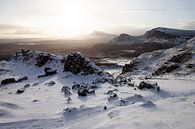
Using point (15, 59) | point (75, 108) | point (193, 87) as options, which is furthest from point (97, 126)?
point (15, 59)

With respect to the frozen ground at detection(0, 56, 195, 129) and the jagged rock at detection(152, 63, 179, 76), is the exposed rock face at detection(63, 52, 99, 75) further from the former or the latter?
the jagged rock at detection(152, 63, 179, 76)

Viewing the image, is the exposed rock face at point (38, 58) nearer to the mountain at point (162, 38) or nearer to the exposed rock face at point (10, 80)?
the exposed rock face at point (10, 80)

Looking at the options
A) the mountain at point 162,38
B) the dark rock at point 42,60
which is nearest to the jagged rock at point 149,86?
the dark rock at point 42,60

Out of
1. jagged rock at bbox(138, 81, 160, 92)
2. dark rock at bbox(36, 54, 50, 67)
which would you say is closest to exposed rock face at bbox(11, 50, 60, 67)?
dark rock at bbox(36, 54, 50, 67)

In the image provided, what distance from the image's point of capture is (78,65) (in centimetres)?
3186

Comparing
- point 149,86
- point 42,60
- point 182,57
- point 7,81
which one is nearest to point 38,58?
point 42,60

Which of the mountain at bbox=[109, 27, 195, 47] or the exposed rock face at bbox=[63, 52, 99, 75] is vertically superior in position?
the mountain at bbox=[109, 27, 195, 47]

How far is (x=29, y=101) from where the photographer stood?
69.9 feet

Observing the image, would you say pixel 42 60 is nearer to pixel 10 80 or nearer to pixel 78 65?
pixel 10 80

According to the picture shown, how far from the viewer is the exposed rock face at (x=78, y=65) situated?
30644mm

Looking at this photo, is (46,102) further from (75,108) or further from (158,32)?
(158,32)

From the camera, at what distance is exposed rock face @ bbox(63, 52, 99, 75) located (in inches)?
1206

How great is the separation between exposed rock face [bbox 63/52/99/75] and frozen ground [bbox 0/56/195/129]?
21.8ft

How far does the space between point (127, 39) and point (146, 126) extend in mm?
151896
